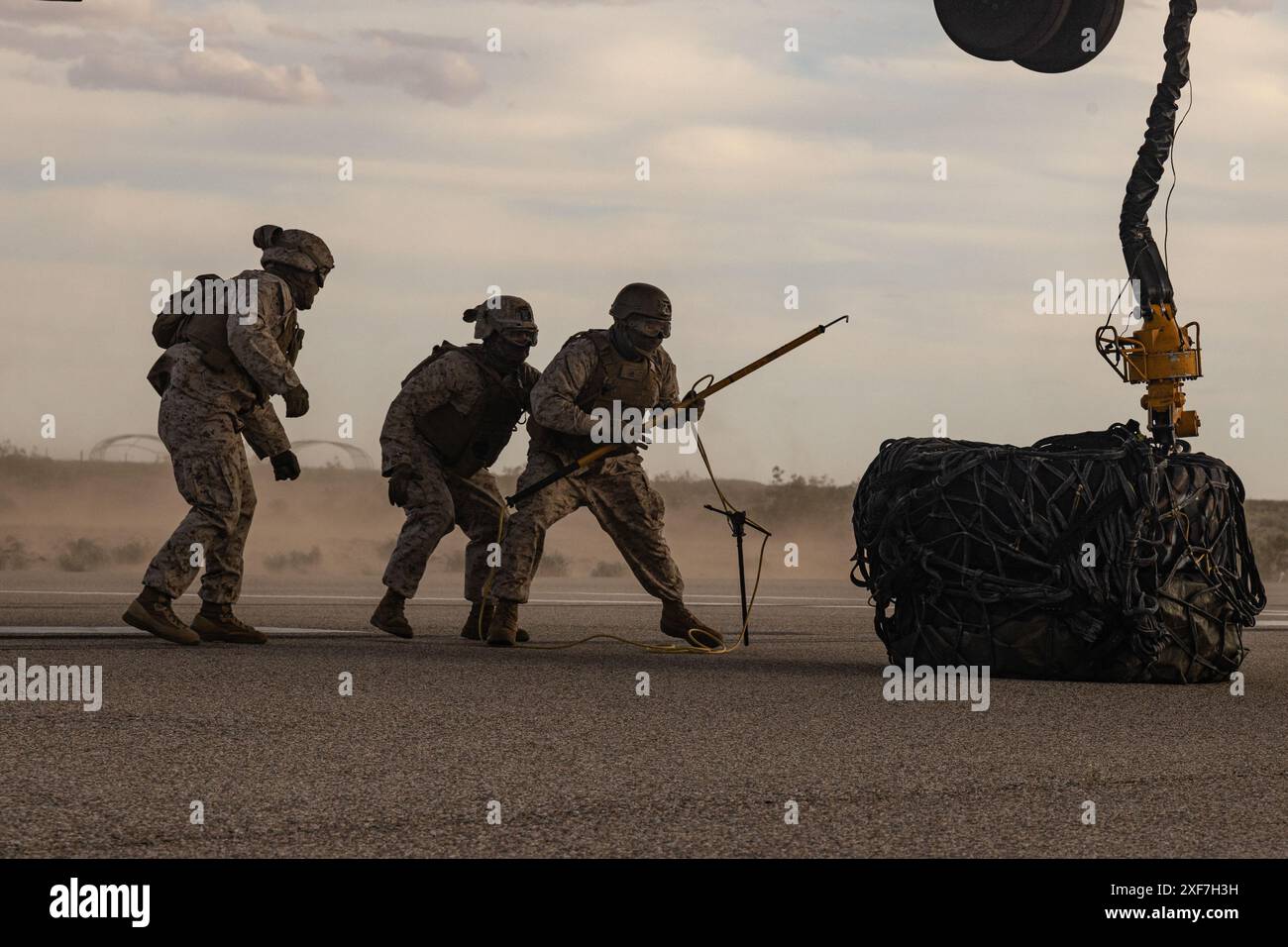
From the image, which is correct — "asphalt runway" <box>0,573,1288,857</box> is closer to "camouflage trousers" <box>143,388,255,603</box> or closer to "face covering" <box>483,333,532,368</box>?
"camouflage trousers" <box>143,388,255,603</box>

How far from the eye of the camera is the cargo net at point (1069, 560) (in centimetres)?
866

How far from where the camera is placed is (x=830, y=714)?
7.39 metres

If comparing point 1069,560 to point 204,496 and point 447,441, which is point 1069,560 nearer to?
point 447,441

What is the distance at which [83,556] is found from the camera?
138 ft

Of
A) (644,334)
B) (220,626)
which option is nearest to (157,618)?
(220,626)

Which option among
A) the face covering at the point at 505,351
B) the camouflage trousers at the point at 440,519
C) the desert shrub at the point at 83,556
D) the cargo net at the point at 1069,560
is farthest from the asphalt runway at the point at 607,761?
the desert shrub at the point at 83,556

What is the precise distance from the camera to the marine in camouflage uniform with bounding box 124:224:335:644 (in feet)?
33.0

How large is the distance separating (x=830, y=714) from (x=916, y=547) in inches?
71.5

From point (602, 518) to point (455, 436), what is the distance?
1153 millimetres

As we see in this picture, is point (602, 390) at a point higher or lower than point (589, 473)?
higher

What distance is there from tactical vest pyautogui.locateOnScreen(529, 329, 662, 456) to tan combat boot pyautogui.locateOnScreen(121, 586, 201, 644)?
236cm
